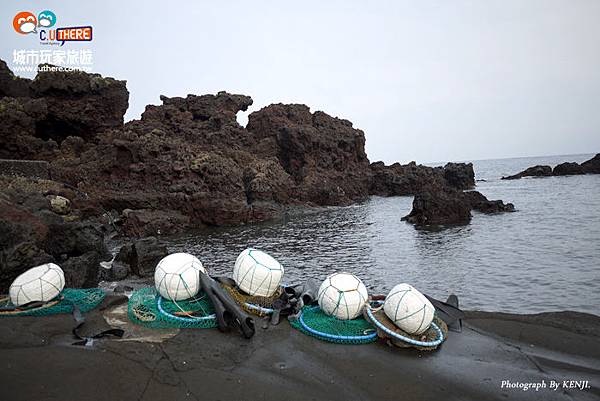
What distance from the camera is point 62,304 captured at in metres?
7.01

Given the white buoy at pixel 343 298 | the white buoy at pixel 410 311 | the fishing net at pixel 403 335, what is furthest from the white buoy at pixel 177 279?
the white buoy at pixel 410 311

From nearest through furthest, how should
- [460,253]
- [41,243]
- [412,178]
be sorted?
[41,243]
[460,253]
[412,178]

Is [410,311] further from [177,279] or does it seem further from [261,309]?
[177,279]

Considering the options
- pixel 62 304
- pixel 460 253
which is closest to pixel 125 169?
pixel 62 304

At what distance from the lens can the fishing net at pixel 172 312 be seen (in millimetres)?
6348

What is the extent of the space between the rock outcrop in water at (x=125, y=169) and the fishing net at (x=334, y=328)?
20.2ft

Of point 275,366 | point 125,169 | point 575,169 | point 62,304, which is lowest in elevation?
point 275,366

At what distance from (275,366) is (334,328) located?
4.64 feet

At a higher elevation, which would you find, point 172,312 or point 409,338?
point 172,312

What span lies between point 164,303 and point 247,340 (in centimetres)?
177

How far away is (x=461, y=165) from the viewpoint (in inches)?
2192

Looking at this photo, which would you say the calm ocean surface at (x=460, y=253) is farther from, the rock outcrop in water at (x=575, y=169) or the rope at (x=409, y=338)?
the rock outcrop in water at (x=575, y=169)

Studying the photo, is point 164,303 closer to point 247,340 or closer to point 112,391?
point 247,340

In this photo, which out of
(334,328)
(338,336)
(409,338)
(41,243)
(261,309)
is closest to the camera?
(409,338)
